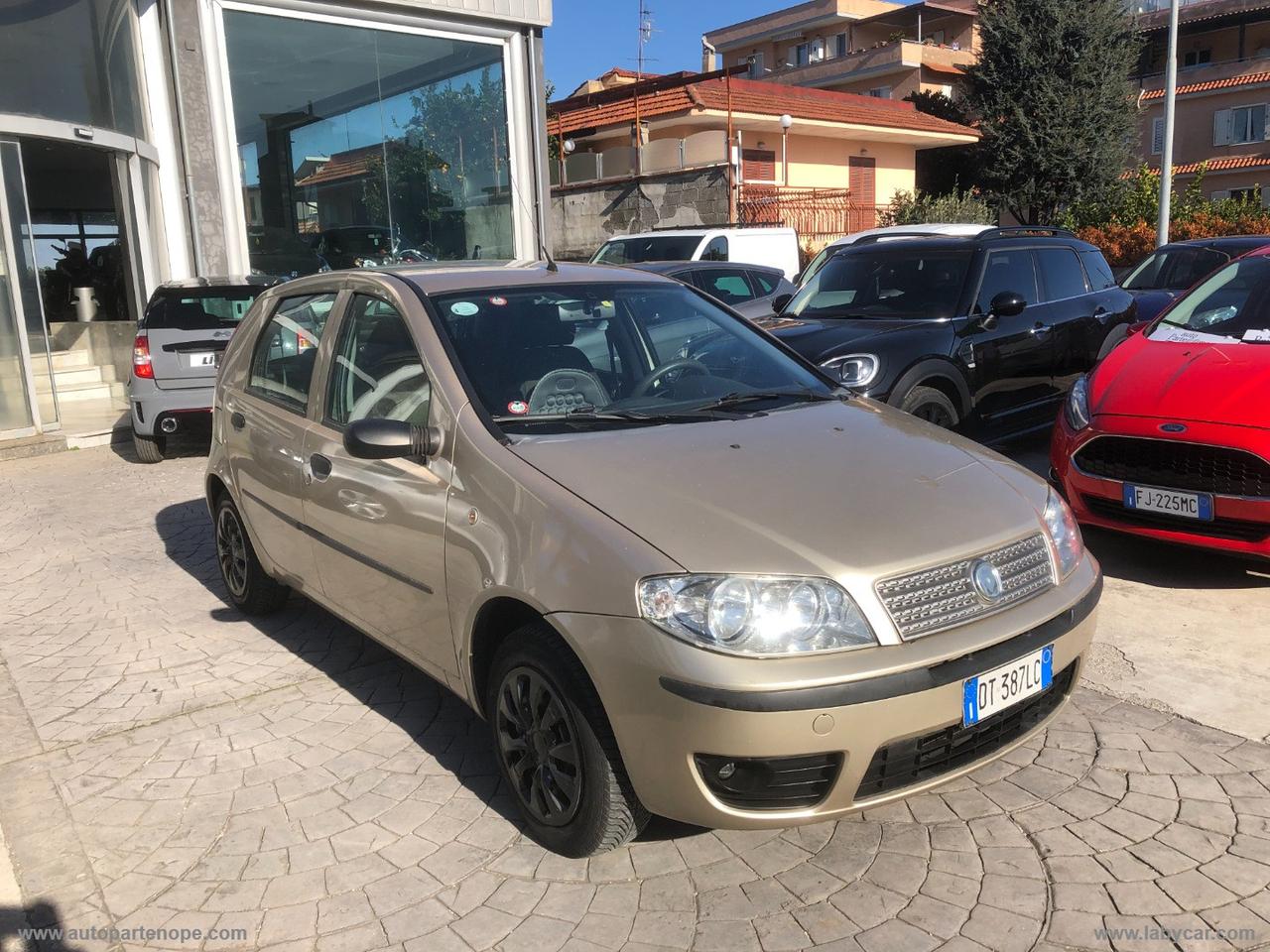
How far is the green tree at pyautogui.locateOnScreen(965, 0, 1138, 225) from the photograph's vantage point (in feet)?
101

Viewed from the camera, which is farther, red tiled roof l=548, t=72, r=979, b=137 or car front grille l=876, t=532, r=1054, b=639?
red tiled roof l=548, t=72, r=979, b=137

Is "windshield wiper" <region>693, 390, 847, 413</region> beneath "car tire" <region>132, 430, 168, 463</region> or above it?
above

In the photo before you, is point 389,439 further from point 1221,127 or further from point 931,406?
point 1221,127

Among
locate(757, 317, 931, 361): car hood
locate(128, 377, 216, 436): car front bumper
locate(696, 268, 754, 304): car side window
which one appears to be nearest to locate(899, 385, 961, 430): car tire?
locate(757, 317, 931, 361): car hood

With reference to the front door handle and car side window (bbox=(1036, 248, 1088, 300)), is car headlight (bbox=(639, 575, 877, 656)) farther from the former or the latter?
car side window (bbox=(1036, 248, 1088, 300))

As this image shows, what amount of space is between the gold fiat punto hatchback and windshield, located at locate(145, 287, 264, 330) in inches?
226

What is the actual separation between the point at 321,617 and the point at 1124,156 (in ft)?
109

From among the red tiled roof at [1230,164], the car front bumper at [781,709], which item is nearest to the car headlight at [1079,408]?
the car front bumper at [781,709]

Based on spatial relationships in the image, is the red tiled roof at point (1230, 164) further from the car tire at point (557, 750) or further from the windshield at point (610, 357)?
the car tire at point (557, 750)

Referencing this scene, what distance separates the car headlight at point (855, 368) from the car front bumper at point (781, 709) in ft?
12.7

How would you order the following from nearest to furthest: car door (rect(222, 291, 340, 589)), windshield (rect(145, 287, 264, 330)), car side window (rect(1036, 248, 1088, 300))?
1. car door (rect(222, 291, 340, 589))
2. car side window (rect(1036, 248, 1088, 300))
3. windshield (rect(145, 287, 264, 330))

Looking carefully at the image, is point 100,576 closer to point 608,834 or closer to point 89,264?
point 608,834

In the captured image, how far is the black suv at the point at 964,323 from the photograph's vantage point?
6.80 m

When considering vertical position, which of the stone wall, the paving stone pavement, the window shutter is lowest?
the paving stone pavement
